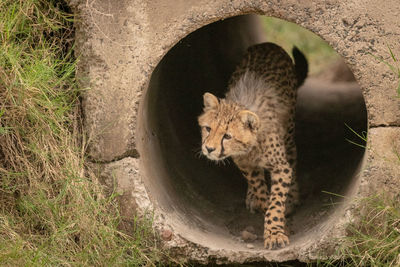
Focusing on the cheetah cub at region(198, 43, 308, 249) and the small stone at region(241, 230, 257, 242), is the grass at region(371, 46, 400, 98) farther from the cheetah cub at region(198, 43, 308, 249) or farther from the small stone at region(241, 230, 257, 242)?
the small stone at region(241, 230, 257, 242)

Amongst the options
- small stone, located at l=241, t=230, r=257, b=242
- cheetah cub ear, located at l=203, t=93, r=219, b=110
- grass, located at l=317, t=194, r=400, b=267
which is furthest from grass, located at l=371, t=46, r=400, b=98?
small stone, located at l=241, t=230, r=257, b=242

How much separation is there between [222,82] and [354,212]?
9.88 feet

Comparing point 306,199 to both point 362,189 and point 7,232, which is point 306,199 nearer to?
point 362,189

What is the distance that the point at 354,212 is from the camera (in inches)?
160

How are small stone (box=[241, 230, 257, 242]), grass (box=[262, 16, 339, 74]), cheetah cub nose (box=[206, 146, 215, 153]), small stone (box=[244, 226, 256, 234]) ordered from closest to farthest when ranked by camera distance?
cheetah cub nose (box=[206, 146, 215, 153]) < small stone (box=[241, 230, 257, 242]) < small stone (box=[244, 226, 256, 234]) < grass (box=[262, 16, 339, 74])

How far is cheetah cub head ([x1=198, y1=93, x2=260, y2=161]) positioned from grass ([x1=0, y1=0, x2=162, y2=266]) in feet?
2.33

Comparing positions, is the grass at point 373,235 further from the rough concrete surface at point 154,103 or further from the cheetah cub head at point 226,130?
the cheetah cub head at point 226,130

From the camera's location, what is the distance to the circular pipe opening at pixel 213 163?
4.74 metres

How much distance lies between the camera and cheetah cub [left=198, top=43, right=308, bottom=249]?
4527 millimetres

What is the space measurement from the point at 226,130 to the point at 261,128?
40 cm

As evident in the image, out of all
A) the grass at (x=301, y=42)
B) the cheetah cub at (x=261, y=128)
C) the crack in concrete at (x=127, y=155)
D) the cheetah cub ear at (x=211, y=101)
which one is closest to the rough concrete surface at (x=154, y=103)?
the crack in concrete at (x=127, y=155)

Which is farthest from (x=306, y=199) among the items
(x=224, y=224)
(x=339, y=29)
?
(x=339, y=29)

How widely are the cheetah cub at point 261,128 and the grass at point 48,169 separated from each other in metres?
0.85

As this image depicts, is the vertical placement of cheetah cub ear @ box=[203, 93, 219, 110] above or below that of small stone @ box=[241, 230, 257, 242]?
above
